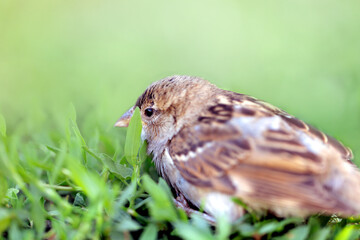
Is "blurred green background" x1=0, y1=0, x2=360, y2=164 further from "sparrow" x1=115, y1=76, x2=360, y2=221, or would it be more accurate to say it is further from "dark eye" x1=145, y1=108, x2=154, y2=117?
"sparrow" x1=115, y1=76, x2=360, y2=221

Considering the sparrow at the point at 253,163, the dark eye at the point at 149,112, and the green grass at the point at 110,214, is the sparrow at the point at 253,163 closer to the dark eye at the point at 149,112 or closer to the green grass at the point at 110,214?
the green grass at the point at 110,214

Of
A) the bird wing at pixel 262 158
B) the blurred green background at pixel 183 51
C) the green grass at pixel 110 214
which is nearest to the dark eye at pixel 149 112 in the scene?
the bird wing at pixel 262 158

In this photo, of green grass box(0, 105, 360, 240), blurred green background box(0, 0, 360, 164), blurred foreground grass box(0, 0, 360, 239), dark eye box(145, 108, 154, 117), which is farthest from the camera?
blurred green background box(0, 0, 360, 164)

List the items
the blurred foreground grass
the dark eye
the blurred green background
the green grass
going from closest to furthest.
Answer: the green grass < the blurred foreground grass < the dark eye < the blurred green background

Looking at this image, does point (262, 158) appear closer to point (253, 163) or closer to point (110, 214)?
point (253, 163)

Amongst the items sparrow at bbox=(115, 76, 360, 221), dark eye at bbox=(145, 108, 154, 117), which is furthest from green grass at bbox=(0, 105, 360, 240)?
dark eye at bbox=(145, 108, 154, 117)

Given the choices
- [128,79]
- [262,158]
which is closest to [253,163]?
[262,158]
